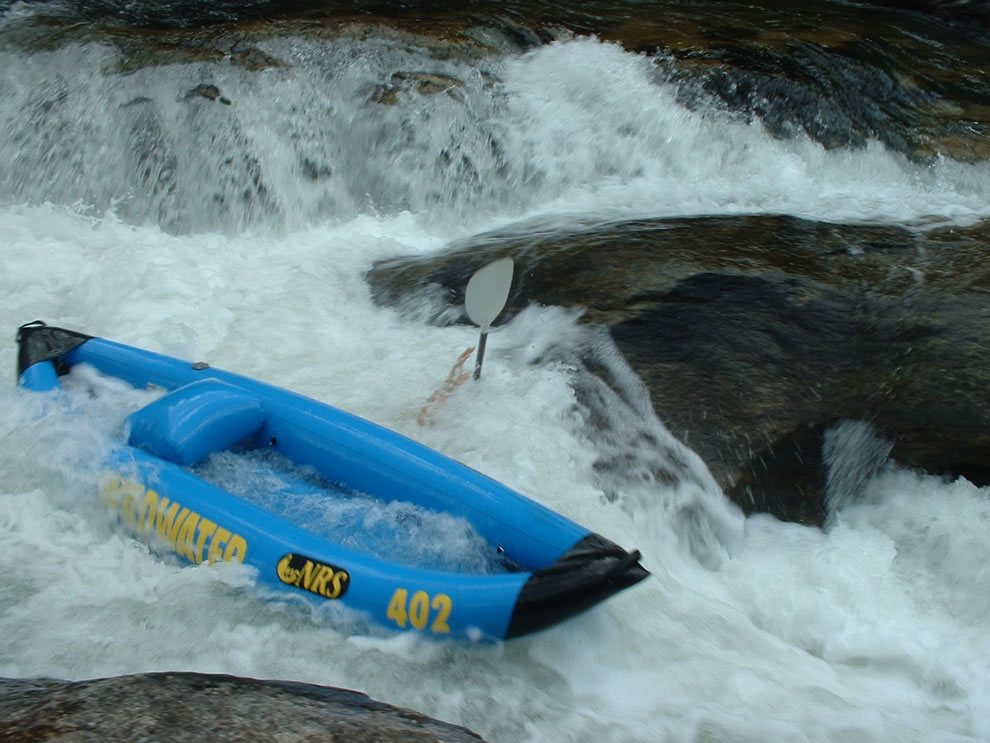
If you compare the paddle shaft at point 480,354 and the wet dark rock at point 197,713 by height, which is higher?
the paddle shaft at point 480,354

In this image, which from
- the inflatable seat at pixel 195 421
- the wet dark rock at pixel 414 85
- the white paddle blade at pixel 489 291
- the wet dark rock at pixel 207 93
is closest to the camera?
the inflatable seat at pixel 195 421

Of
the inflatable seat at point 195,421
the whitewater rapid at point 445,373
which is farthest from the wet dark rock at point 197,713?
the inflatable seat at point 195,421

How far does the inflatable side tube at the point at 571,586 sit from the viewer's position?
7.72 ft

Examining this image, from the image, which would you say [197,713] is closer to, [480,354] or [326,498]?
[326,498]

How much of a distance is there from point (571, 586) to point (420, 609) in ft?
1.34

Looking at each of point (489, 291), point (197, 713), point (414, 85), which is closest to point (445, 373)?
point (489, 291)

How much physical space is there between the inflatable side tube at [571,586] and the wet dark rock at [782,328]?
1.01m

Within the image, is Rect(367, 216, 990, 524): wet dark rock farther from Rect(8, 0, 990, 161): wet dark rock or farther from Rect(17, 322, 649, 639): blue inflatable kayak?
Rect(8, 0, 990, 161): wet dark rock

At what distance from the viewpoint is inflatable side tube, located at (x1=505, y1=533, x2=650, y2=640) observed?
2.35m

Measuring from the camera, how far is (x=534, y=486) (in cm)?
318

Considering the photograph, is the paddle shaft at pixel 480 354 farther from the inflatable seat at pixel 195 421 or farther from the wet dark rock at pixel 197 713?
the wet dark rock at pixel 197 713

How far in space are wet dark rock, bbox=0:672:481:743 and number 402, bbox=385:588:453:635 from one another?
0.50 meters

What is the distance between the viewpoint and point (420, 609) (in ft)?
7.77

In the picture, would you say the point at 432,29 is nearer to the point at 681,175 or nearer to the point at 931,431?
the point at 681,175
